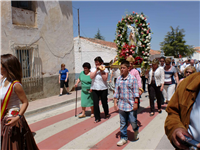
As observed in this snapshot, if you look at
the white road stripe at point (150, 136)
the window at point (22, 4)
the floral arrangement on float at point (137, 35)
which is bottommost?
the white road stripe at point (150, 136)

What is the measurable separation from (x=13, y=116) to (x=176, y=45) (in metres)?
43.3

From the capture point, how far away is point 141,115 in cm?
648

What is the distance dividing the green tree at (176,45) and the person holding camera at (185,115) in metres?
42.2

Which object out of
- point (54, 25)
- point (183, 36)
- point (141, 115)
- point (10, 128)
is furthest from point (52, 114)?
point (183, 36)

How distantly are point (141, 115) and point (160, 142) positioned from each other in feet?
7.06

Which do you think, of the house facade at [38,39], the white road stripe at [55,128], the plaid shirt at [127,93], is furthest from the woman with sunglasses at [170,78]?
the house facade at [38,39]

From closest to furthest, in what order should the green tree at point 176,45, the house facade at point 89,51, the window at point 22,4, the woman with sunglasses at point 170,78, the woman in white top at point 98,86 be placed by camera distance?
the woman in white top at point 98,86 → the woman with sunglasses at point 170,78 → the window at point 22,4 → the house facade at point 89,51 → the green tree at point 176,45

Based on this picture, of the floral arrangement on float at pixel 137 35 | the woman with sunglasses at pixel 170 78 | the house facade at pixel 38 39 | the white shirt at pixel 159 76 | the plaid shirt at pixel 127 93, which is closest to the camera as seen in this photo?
the plaid shirt at pixel 127 93

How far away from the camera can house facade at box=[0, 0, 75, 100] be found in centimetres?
854

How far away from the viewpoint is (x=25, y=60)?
368 inches

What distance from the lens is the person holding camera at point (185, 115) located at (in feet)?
5.09

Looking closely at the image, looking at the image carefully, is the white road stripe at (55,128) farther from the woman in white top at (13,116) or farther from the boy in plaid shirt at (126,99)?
the woman in white top at (13,116)

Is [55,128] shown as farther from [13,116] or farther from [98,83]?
[13,116]

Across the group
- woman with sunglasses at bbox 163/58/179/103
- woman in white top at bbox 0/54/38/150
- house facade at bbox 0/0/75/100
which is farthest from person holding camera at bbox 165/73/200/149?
house facade at bbox 0/0/75/100
